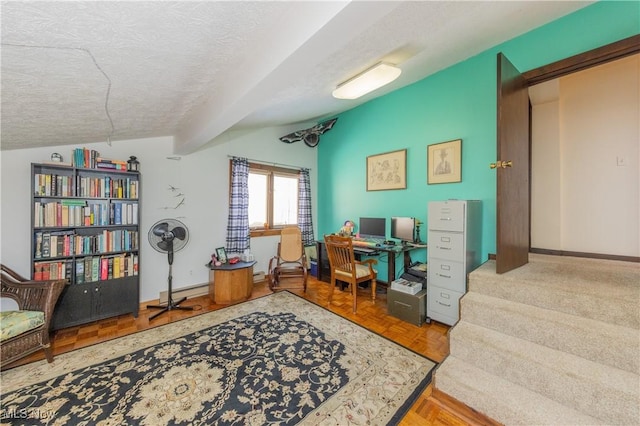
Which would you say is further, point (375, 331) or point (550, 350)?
point (375, 331)

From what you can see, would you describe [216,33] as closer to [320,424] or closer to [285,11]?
[285,11]

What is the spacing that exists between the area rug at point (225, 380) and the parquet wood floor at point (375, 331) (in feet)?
0.36

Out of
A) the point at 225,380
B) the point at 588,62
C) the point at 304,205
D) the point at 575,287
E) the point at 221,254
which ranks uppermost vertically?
the point at 588,62

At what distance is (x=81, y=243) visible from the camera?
2486 mm

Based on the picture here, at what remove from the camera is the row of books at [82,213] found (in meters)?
2.31

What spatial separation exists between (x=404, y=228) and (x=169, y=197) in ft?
11.0

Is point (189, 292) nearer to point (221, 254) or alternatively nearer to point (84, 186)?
point (221, 254)

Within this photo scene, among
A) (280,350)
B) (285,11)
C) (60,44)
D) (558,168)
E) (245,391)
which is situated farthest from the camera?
(558,168)

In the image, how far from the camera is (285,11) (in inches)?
45.5

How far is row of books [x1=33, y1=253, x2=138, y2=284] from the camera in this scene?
7.56ft

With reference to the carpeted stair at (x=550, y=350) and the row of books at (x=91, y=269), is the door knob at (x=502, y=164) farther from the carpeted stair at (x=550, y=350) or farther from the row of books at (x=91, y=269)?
the row of books at (x=91, y=269)

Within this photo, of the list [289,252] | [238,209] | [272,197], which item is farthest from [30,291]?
[272,197]

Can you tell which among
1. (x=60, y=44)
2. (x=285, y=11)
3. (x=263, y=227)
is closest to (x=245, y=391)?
(x=60, y=44)

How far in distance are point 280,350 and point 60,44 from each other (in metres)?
2.41
